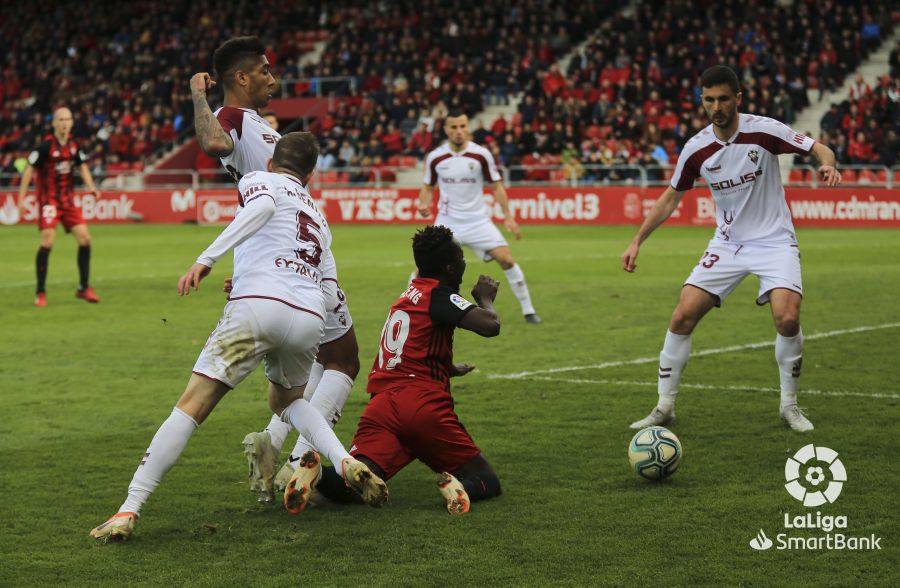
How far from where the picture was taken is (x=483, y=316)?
19.9 ft

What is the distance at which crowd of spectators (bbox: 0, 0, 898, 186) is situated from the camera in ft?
112

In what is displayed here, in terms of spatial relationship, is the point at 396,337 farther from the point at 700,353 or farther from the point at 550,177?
the point at 550,177

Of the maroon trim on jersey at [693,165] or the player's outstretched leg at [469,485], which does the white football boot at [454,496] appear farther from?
the maroon trim on jersey at [693,165]

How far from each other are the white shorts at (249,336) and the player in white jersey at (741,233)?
9.67ft

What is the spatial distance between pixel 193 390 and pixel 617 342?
274 inches

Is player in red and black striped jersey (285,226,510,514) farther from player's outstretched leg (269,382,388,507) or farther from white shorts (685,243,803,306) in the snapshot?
white shorts (685,243,803,306)

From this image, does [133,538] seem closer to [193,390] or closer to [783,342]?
[193,390]

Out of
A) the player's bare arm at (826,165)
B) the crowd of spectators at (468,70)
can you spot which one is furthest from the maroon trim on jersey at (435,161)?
the crowd of spectators at (468,70)

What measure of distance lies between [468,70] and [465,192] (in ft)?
85.9

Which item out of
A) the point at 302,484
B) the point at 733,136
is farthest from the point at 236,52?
the point at 733,136

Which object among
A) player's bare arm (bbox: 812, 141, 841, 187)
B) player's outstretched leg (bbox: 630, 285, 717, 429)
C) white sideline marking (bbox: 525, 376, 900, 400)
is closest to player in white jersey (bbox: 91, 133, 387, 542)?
player's outstretched leg (bbox: 630, 285, 717, 429)

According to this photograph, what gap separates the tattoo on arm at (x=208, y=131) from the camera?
6.00m

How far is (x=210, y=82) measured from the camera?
623 centimetres

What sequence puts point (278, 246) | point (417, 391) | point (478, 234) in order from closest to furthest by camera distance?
point (278, 246), point (417, 391), point (478, 234)
